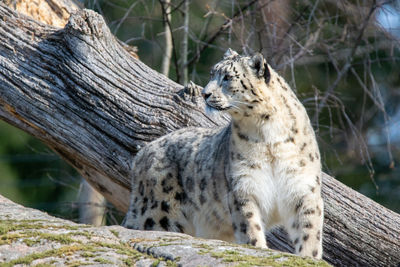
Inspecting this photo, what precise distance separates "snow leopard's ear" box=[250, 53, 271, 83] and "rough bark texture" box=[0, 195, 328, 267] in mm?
1498

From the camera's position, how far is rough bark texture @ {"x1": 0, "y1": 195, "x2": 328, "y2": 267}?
331 centimetres

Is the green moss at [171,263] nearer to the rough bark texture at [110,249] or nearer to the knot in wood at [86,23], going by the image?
the rough bark texture at [110,249]

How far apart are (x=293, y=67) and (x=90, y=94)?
2891 millimetres

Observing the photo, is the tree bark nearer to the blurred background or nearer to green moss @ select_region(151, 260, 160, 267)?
the blurred background

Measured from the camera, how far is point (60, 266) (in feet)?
10.8

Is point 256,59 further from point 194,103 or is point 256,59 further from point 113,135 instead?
point 113,135

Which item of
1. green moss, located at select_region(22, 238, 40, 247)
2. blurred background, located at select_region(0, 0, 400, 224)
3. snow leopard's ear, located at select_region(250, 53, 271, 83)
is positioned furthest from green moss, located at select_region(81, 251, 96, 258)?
blurred background, located at select_region(0, 0, 400, 224)

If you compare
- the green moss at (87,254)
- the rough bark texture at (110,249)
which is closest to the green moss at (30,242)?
the rough bark texture at (110,249)

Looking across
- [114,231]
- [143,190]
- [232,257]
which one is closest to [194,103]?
[143,190]

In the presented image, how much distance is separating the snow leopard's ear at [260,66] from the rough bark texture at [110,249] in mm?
1498

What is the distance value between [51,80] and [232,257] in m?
3.58

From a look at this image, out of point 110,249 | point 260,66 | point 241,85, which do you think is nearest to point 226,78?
point 241,85

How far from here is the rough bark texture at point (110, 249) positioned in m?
3.31

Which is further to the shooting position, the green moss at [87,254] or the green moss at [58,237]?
the green moss at [58,237]
